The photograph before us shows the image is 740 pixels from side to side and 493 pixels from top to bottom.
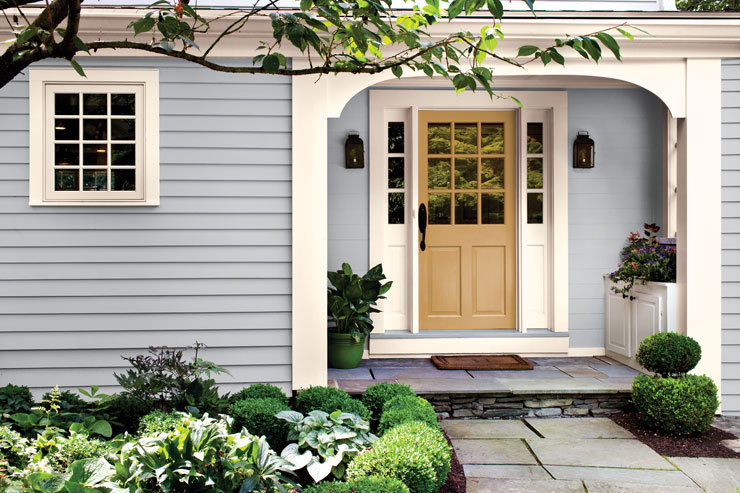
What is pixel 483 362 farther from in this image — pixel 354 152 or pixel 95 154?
pixel 95 154

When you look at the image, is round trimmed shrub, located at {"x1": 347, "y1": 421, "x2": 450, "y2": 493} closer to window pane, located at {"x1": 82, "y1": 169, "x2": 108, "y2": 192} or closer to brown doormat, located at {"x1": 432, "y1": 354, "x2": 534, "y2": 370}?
brown doormat, located at {"x1": 432, "y1": 354, "x2": 534, "y2": 370}

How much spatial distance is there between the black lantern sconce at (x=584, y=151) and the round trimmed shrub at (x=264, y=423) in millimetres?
3683

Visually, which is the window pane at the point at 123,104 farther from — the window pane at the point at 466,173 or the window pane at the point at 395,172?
the window pane at the point at 466,173

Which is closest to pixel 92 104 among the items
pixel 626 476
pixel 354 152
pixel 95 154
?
pixel 95 154

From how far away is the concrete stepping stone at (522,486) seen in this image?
10.7 ft

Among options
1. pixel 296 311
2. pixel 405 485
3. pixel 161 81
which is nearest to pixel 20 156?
pixel 161 81

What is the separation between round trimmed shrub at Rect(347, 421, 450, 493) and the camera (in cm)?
266

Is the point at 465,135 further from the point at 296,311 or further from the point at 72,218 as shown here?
the point at 72,218

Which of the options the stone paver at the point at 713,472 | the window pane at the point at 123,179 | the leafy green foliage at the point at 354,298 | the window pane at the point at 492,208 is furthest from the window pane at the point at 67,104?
the stone paver at the point at 713,472

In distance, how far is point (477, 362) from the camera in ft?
17.6

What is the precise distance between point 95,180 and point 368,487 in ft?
10.2

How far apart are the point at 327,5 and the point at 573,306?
425 cm

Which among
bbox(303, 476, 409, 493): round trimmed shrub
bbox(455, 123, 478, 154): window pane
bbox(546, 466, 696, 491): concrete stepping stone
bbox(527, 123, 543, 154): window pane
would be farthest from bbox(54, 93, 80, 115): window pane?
bbox(546, 466, 696, 491): concrete stepping stone

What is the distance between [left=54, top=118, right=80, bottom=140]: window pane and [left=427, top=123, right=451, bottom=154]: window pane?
2.88m
